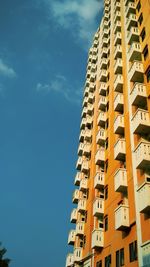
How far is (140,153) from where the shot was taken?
19906mm

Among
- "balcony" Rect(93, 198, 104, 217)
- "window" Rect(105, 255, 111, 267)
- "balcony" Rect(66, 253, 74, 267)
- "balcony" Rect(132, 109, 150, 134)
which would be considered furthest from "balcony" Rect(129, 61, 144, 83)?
"balcony" Rect(66, 253, 74, 267)

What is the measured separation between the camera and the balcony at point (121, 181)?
71.8ft

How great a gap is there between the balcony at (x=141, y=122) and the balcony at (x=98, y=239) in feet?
29.9

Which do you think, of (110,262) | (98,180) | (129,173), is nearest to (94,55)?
(98,180)

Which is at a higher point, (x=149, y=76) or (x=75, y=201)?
(x=149, y=76)

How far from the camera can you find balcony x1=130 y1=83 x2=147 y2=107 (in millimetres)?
23167

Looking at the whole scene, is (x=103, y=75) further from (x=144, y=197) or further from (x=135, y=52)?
(x=144, y=197)

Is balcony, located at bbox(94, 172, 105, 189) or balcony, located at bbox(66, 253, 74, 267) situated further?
balcony, located at bbox(66, 253, 74, 267)

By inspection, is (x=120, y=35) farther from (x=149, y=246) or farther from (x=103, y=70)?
(x=149, y=246)

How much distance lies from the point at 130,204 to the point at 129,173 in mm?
2579

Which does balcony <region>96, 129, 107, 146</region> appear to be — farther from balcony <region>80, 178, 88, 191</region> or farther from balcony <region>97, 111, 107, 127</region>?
balcony <region>80, 178, 88, 191</region>

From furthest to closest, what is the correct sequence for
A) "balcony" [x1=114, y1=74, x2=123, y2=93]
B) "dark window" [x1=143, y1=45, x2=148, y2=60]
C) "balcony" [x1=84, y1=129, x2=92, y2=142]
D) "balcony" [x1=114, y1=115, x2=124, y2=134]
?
"balcony" [x1=84, y1=129, x2=92, y2=142] < "balcony" [x1=114, y1=74, x2=123, y2=93] < "dark window" [x1=143, y1=45, x2=148, y2=60] < "balcony" [x1=114, y1=115, x2=124, y2=134]

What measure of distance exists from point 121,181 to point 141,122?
A: 4729 mm

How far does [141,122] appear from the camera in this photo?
69.9ft
